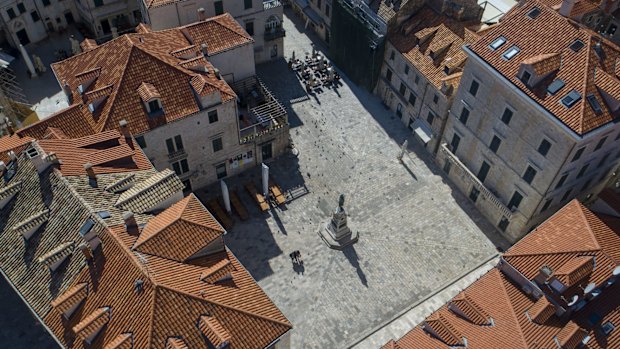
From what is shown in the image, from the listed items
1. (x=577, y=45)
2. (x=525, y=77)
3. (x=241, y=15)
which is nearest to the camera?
(x=577, y=45)

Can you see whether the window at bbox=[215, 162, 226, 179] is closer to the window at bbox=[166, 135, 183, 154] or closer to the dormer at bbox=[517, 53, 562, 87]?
the window at bbox=[166, 135, 183, 154]

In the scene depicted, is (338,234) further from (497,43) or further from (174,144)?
(497,43)

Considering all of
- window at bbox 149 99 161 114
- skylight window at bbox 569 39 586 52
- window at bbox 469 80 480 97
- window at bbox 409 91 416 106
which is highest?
skylight window at bbox 569 39 586 52

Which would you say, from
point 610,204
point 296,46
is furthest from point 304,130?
point 610,204

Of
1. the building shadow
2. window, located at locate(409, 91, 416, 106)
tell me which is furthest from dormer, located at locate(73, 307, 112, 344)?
window, located at locate(409, 91, 416, 106)

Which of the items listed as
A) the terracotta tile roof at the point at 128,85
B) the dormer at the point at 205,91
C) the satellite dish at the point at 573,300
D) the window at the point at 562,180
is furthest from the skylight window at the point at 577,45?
the dormer at the point at 205,91

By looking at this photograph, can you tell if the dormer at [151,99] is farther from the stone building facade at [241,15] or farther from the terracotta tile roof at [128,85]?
the stone building facade at [241,15]

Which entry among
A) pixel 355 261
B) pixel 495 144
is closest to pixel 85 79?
pixel 355 261
